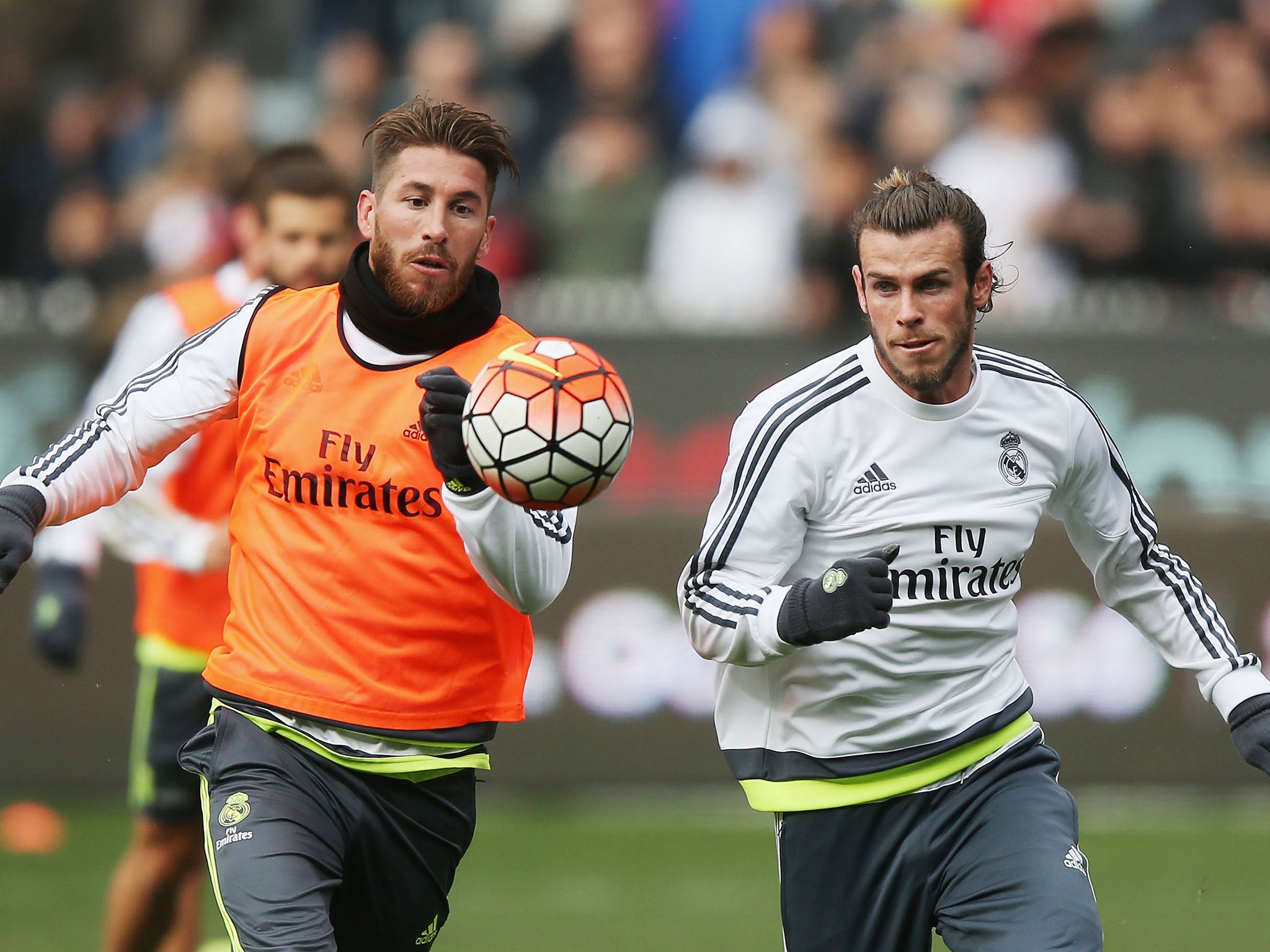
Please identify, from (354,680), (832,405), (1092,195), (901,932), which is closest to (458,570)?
(354,680)

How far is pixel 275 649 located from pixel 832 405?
4.83ft

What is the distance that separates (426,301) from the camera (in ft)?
15.4

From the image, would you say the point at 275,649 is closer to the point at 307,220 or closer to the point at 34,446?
the point at 307,220

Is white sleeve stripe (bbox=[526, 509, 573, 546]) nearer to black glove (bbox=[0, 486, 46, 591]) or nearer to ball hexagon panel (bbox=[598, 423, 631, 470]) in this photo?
ball hexagon panel (bbox=[598, 423, 631, 470])

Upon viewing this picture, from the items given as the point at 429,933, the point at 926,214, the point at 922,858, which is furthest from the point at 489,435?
the point at 922,858

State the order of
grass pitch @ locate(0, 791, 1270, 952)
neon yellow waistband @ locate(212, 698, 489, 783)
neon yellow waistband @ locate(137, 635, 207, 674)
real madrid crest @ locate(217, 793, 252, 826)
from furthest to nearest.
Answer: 1. grass pitch @ locate(0, 791, 1270, 952)
2. neon yellow waistband @ locate(137, 635, 207, 674)
3. neon yellow waistband @ locate(212, 698, 489, 783)
4. real madrid crest @ locate(217, 793, 252, 826)

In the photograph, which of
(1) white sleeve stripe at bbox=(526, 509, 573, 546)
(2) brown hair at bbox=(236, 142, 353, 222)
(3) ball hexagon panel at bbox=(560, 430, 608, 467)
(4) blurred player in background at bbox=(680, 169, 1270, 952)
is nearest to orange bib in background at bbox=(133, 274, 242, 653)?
(2) brown hair at bbox=(236, 142, 353, 222)

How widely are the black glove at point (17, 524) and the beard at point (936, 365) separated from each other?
206cm

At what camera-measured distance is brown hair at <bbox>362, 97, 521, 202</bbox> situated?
185 inches

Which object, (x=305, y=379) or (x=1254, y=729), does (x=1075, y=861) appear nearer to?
(x=1254, y=729)

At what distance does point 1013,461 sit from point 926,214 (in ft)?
2.17

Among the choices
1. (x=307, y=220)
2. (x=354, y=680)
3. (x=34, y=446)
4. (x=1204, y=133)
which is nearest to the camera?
(x=354, y=680)

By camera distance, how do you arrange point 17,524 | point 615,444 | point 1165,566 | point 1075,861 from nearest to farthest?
point 615,444, point 17,524, point 1075,861, point 1165,566

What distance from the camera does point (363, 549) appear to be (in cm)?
466
